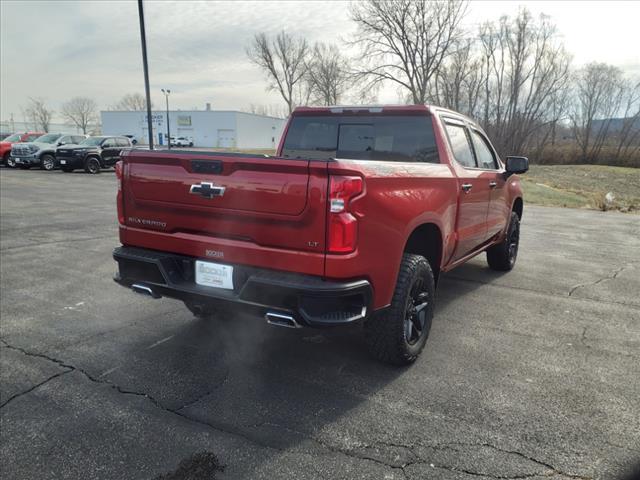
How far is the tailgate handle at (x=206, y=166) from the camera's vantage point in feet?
9.62

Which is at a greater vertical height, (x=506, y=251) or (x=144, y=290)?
(x=144, y=290)

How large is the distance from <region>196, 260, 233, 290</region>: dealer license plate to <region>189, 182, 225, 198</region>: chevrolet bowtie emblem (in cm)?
44

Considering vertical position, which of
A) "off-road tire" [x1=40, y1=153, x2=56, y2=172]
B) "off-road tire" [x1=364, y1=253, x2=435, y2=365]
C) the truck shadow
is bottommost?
"off-road tire" [x1=40, y1=153, x2=56, y2=172]

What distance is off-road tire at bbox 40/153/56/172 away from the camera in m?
23.5

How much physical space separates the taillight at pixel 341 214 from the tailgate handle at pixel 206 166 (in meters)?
0.77

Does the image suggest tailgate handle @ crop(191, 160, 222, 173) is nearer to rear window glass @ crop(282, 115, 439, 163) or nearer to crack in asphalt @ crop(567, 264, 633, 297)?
rear window glass @ crop(282, 115, 439, 163)

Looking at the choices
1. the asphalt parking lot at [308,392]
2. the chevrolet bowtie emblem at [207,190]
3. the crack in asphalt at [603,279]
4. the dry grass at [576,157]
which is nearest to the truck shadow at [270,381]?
the asphalt parking lot at [308,392]

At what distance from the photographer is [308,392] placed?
3.11 meters

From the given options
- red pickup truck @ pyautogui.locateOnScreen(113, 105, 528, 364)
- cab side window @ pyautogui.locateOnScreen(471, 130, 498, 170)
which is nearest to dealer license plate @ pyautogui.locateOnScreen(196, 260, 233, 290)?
red pickup truck @ pyautogui.locateOnScreen(113, 105, 528, 364)

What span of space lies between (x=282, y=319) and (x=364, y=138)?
94.5 inches

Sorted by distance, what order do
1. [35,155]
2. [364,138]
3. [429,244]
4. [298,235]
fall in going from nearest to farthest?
[298,235] → [429,244] → [364,138] → [35,155]

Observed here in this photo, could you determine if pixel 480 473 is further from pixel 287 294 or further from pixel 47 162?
pixel 47 162

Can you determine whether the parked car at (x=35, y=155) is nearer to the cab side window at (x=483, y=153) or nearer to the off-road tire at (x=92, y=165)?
the off-road tire at (x=92, y=165)

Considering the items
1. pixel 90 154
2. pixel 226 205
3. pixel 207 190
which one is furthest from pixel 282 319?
pixel 90 154
